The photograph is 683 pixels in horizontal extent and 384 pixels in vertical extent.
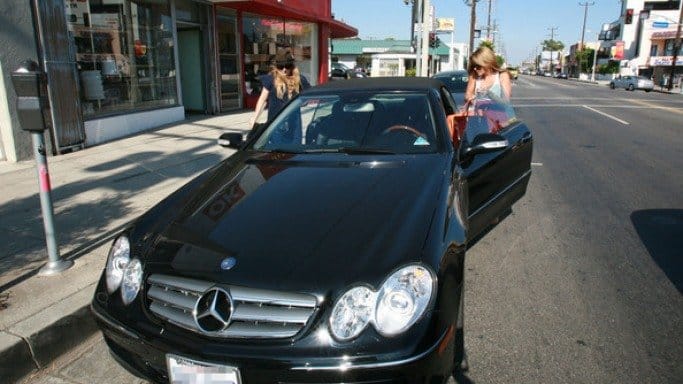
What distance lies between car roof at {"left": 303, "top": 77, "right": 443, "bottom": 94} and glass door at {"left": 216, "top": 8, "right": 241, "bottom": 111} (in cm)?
997

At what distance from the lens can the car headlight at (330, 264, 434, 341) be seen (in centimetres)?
202

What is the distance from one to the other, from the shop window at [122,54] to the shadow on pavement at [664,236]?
27.3ft

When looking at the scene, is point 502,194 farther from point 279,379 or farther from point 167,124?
point 167,124

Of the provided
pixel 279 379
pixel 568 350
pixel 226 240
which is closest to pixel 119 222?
pixel 226 240

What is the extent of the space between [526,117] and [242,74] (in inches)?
343

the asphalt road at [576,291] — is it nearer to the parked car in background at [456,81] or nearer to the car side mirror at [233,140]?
the car side mirror at [233,140]

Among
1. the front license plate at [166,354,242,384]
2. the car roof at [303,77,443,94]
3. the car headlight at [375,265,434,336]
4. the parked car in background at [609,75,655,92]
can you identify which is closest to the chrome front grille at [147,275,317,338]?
the front license plate at [166,354,242,384]

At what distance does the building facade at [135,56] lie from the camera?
7457 mm

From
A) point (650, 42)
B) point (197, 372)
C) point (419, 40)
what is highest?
point (650, 42)

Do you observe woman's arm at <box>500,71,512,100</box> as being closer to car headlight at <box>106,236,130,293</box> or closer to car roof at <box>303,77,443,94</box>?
car roof at <box>303,77,443,94</box>

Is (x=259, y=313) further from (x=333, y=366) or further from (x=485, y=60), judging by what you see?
(x=485, y=60)

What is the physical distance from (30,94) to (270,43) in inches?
555

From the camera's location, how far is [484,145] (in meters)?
3.69

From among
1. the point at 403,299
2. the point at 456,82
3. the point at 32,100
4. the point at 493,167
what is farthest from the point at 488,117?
the point at 456,82
